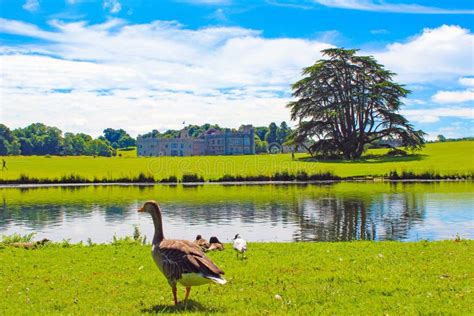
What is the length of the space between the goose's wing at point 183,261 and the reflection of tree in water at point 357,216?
15.2 meters

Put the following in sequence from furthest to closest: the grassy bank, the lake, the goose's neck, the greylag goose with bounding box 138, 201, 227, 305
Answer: the lake < the goose's neck < the grassy bank < the greylag goose with bounding box 138, 201, 227, 305

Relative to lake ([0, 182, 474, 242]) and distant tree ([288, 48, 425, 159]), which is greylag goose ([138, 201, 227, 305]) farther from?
distant tree ([288, 48, 425, 159])

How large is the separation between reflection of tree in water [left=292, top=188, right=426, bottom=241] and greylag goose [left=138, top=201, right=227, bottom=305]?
15166mm

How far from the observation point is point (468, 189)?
5144 cm

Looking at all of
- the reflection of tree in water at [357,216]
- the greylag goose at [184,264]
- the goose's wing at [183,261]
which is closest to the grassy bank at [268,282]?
the greylag goose at [184,264]

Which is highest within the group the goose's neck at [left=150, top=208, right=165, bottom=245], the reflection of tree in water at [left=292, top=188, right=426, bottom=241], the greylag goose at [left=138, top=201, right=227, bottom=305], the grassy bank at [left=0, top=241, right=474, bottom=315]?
the goose's neck at [left=150, top=208, right=165, bottom=245]

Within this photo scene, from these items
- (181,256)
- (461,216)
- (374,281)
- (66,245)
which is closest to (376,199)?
(461,216)

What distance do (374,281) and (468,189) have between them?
146ft

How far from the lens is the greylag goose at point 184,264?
9.07 meters

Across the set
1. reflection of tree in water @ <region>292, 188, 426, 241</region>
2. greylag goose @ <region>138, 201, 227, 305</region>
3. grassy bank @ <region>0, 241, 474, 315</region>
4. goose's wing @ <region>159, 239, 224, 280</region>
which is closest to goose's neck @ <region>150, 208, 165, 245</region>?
greylag goose @ <region>138, 201, 227, 305</region>

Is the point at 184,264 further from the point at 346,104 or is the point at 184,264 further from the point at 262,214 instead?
the point at 346,104

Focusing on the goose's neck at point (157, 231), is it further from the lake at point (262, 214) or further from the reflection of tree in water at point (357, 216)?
the reflection of tree in water at point (357, 216)

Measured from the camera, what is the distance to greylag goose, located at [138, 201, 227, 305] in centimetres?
907

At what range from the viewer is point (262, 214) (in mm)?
34312
